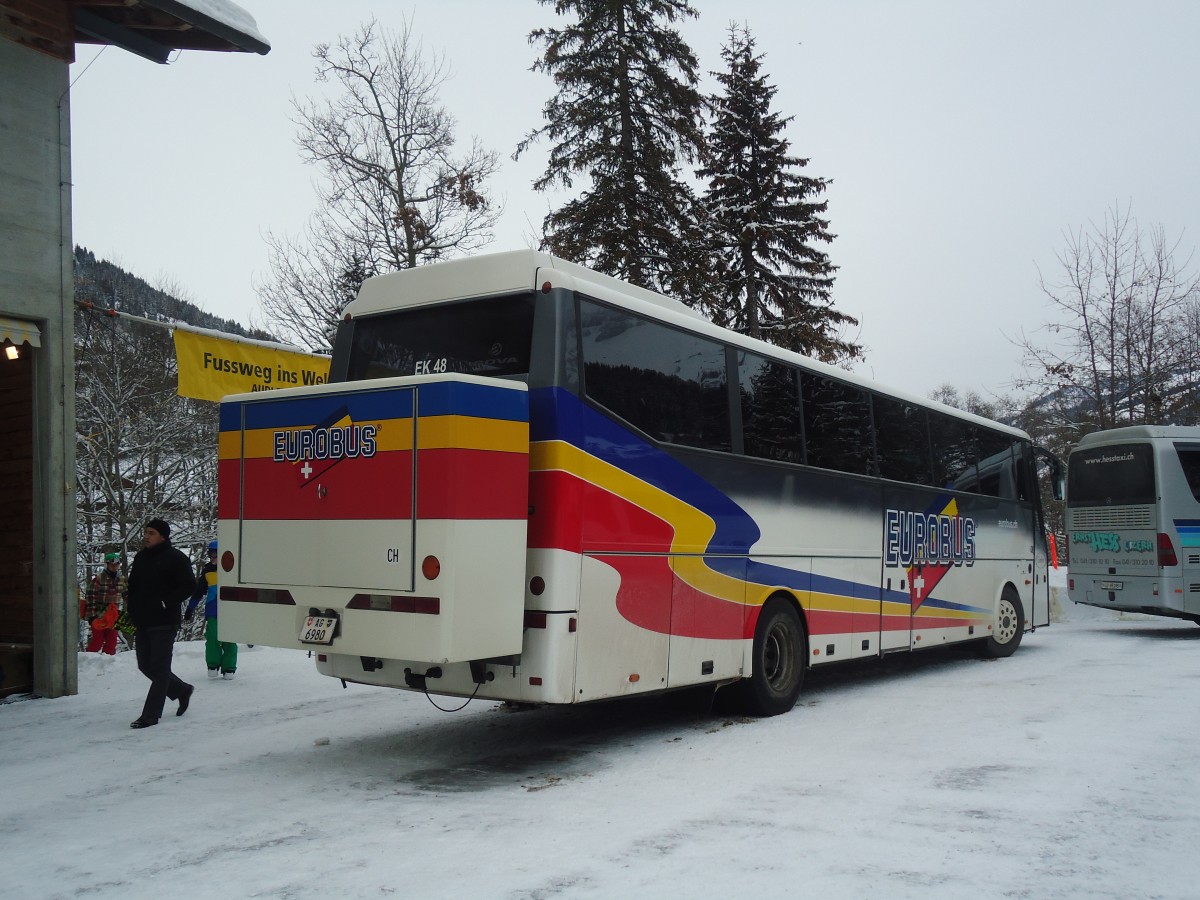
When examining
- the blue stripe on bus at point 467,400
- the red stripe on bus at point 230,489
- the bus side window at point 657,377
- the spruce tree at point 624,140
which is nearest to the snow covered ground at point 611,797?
the red stripe on bus at point 230,489

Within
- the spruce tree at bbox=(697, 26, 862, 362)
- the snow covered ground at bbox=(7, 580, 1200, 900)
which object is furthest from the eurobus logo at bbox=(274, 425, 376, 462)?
the spruce tree at bbox=(697, 26, 862, 362)

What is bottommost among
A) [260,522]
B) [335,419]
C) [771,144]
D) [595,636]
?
[595,636]

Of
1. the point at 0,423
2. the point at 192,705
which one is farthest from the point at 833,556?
the point at 0,423

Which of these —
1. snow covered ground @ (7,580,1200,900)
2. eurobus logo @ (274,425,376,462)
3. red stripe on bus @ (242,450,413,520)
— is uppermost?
eurobus logo @ (274,425,376,462)

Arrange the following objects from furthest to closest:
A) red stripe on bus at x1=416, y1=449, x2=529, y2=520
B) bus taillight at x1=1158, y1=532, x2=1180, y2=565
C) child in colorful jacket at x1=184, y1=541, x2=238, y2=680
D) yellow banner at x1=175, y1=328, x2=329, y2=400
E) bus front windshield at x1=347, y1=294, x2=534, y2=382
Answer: bus taillight at x1=1158, y1=532, x2=1180, y2=565 < yellow banner at x1=175, y1=328, x2=329, y2=400 < child in colorful jacket at x1=184, y1=541, x2=238, y2=680 < bus front windshield at x1=347, y1=294, x2=534, y2=382 < red stripe on bus at x1=416, y1=449, x2=529, y2=520

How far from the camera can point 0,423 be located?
1172 cm

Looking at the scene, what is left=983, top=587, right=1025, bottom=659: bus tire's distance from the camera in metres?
14.6

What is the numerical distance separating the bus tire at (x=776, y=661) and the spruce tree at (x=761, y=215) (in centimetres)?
2113

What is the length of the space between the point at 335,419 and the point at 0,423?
6.53 meters

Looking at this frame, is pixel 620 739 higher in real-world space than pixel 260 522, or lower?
lower

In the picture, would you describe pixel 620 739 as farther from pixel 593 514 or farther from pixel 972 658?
pixel 972 658

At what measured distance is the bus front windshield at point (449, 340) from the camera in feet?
25.7

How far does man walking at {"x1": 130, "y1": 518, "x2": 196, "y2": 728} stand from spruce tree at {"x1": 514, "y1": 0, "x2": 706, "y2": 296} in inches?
659

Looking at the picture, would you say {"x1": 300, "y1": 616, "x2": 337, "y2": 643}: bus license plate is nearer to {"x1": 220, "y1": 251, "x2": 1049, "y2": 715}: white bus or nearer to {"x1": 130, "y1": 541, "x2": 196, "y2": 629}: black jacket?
{"x1": 220, "y1": 251, "x2": 1049, "y2": 715}: white bus
